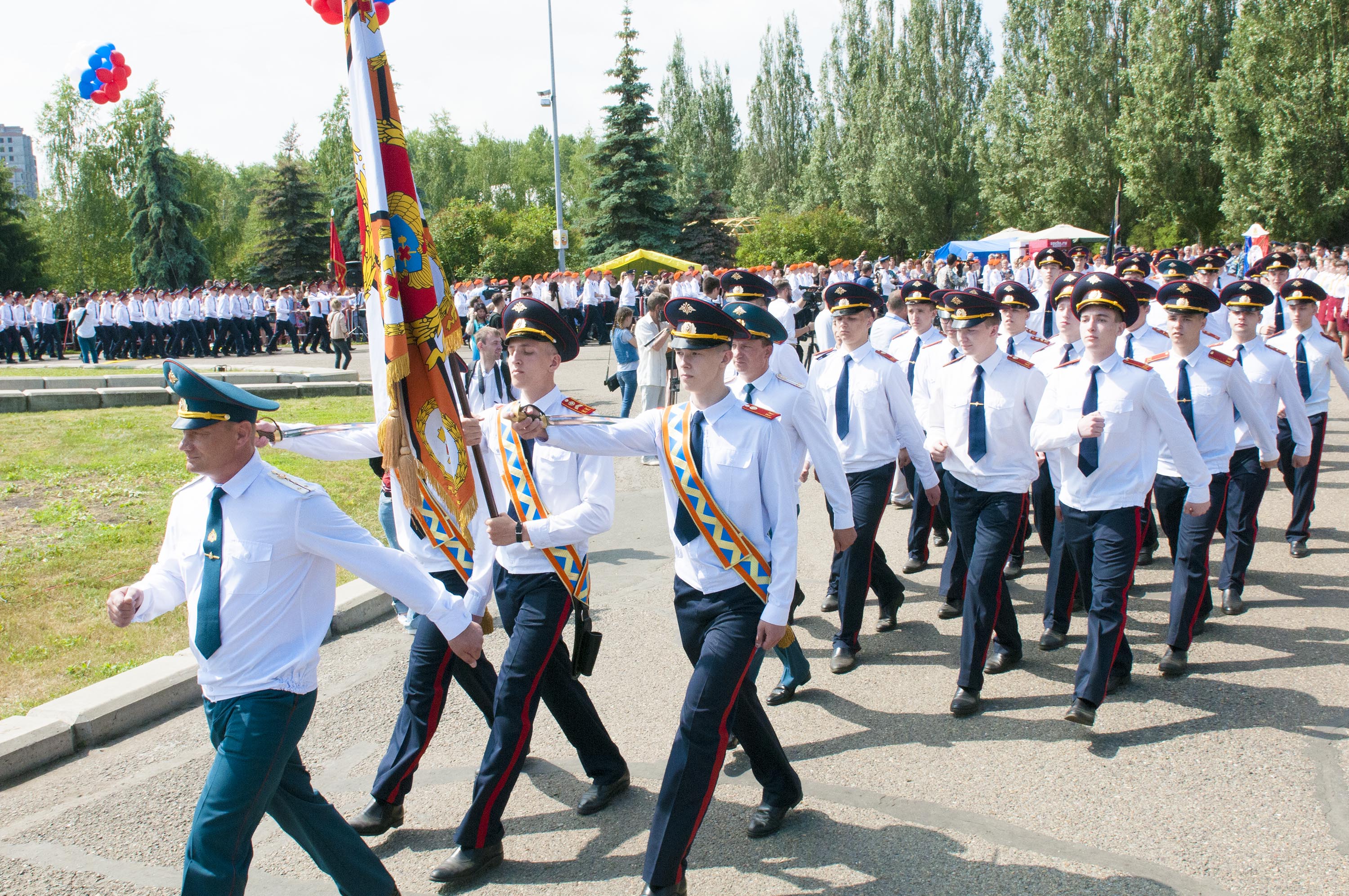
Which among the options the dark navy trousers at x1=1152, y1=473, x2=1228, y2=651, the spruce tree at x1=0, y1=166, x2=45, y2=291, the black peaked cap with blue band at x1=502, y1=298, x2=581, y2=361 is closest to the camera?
the black peaked cap with blue band at x1=502, y1=298, x2=581, y2=361

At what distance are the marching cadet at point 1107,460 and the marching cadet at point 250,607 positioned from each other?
11.3 feet

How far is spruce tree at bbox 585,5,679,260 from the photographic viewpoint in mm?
42719

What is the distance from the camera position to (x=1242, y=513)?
23.3 ft

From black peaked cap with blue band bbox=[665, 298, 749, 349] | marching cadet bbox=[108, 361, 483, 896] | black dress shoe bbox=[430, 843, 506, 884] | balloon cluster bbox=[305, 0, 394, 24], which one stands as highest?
balloon cluster bbox=[305, 0, 394, 24]

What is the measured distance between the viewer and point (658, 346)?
455 inches

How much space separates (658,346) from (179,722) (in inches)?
274

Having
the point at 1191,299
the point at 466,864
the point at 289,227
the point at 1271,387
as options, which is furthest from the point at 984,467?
the point at 289,227

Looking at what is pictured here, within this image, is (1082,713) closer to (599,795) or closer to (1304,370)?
(599,795)

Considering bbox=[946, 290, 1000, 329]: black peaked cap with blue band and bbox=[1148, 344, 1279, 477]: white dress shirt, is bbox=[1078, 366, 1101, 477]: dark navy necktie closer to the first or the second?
bbox=[946, 290, 1000, 329]: black peaked cap with blue band

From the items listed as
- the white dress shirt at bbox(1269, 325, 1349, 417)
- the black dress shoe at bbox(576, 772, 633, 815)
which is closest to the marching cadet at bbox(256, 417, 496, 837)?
the black dress shoe at bbox(576, 772, 633, 815)

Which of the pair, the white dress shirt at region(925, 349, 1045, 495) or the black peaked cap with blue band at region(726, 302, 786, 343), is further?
the white dress shirt at region(925, 349, 1045, 495)

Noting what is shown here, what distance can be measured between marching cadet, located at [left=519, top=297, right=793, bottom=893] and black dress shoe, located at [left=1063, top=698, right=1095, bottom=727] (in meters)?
1.74

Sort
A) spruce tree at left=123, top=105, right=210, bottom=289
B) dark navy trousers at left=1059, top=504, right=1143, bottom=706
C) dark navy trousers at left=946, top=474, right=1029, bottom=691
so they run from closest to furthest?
dark navy trousers at left=1059, top=504, right=1143, bottom=706 < dark navy trousers at left=946, top=474, right=1029, bottom=691 < spruce tree at left=123, top=105, right=210, bottom=289

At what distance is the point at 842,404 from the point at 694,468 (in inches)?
115
